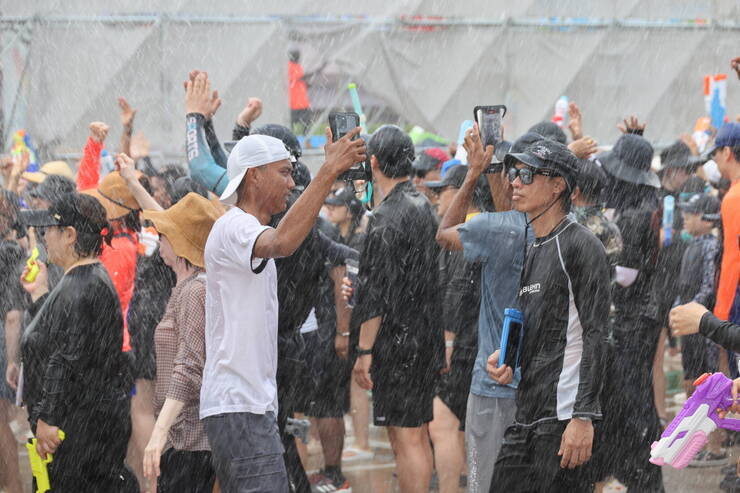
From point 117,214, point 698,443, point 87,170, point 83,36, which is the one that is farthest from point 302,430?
point 83,36

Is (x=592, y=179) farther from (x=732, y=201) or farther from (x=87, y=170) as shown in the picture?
(x=87, y=170)

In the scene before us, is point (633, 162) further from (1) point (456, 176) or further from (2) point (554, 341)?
(2) point (554, 341)

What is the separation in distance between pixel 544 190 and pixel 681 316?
74cm

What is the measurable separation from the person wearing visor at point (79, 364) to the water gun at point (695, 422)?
267 cm

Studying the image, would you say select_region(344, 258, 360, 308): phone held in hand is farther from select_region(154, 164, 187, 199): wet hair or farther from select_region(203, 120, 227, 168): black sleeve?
select_region(154, 164, 187, 199): wet hair

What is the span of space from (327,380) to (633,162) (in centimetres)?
257

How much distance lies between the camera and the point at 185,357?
14.9 ft

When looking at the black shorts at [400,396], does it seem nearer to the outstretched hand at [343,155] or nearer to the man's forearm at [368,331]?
the man's forearm at [368,331]

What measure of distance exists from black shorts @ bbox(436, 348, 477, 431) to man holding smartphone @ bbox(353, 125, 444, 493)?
149 millimetres

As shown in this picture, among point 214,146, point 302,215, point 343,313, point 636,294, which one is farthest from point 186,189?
point 636,294

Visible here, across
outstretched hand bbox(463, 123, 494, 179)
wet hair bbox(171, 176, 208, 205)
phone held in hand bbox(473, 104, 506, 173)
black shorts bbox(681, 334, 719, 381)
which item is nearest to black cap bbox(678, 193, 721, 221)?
black shorts bbox(681, 334, 719, 381)

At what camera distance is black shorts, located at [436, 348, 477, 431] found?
6258mm

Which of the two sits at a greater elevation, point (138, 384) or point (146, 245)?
point (146, 245)

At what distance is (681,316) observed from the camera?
435cm
